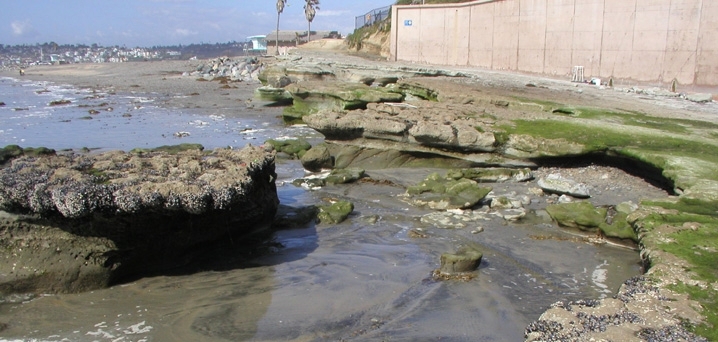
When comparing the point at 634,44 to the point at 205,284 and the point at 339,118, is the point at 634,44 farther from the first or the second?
the point at 205,284

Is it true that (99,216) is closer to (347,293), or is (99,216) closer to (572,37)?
(347,293)

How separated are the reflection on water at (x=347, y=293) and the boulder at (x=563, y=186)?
1434 millimetres

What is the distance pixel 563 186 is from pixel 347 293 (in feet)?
15.3

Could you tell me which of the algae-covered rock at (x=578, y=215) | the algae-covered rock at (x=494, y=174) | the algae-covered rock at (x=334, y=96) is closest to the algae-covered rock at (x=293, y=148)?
the algae-covered rock at (x=334, y=96)

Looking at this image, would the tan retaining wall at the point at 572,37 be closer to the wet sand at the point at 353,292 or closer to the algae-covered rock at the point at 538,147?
the algae-covered rock at the point at 538,147

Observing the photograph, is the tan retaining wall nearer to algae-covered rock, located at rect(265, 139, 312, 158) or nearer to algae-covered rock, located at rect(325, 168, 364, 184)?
algae-covered rock, located at rect(265, 139, 312, 158)

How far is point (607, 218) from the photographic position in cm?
785

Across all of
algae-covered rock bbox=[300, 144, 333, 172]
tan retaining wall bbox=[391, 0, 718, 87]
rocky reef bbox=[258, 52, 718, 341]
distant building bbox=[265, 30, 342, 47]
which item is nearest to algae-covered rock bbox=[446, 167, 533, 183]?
rocky reef bbox=[258, 52, 718, 341]

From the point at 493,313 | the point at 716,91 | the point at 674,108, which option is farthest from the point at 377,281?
the point at 716,91

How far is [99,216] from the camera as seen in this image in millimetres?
5801

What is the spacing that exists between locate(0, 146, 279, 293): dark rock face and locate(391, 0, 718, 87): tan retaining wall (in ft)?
61.2

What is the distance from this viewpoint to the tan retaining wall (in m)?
20.1

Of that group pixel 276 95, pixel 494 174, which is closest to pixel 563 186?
pixel 494 174

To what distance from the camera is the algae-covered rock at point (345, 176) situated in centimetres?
1054
